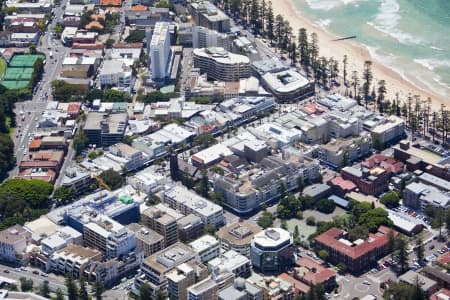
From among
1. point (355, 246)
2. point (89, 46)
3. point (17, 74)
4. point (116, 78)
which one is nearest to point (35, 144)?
point (116, 78)

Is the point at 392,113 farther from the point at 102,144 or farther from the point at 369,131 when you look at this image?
the point at 102,144

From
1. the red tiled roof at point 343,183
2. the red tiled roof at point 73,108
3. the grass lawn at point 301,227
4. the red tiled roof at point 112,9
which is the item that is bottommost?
the grass lawn at point 301,227

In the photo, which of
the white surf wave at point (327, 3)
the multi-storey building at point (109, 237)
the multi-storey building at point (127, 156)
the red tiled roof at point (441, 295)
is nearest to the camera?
the red tiled roof at point (441, 295)

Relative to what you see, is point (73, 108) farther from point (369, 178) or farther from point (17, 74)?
point (369, 178)

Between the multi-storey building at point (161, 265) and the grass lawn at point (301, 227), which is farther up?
the multi-storey building at point (161, 265)

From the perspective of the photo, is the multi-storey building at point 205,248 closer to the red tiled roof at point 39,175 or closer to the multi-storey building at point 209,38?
the red tiled roof at point 39,175

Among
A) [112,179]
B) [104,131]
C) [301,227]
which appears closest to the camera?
[301,227]

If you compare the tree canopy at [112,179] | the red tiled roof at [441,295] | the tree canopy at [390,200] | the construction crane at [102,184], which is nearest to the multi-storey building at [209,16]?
the tree canopy at [112,179]
